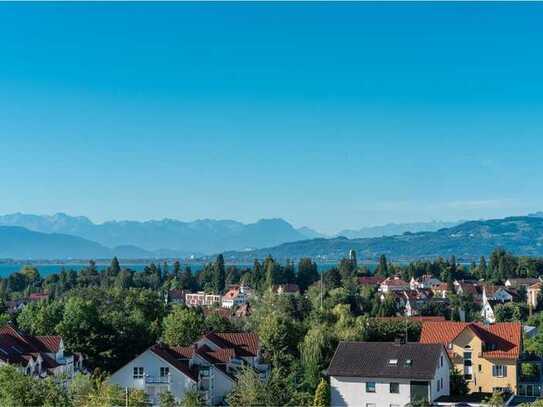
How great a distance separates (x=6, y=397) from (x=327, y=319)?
129 ft

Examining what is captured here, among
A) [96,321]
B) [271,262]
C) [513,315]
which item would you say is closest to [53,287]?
[271,262]

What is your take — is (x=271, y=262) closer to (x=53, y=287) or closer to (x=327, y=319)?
(x=53, y=287)

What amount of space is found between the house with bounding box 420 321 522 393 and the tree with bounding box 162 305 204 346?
1434 cm

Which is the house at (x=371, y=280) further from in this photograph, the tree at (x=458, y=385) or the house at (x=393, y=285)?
the tree at (x=458, y=385)

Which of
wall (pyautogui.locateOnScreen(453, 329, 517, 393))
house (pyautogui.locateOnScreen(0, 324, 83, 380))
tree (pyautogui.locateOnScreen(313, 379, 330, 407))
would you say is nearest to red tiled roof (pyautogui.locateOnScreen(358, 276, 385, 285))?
wall (pyautogui.locateOnScreen(453, 329, 517, 393))

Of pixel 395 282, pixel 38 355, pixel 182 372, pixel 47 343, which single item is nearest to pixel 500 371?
pixel 182 372

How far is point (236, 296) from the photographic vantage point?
10575 cm

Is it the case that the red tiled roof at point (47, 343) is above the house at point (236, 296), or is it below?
above

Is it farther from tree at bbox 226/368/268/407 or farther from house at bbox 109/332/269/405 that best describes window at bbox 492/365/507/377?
tree at bbox 226/368/268/407

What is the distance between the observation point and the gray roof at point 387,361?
117ft

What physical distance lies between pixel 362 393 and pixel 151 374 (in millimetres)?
9129

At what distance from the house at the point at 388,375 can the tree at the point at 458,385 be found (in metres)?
1.11

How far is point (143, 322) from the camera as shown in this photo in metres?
52.5

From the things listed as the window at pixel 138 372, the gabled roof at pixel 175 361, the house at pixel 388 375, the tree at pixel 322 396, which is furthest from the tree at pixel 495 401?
the window at pixel 138 372
